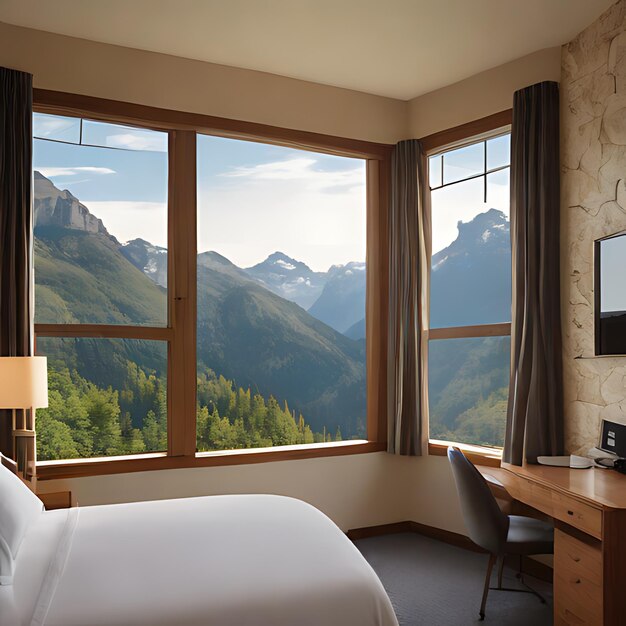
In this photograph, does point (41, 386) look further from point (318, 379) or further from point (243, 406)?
point (318, 379)

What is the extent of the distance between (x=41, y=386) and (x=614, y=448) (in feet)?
9.33

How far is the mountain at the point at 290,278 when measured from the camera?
4.91 m

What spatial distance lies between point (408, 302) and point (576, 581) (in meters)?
2.20

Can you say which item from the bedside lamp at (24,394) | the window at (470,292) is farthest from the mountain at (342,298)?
the bedside lamp at (24,394)

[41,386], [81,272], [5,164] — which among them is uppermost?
[5,164]

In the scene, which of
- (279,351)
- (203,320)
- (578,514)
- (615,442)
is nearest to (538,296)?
(615,442)

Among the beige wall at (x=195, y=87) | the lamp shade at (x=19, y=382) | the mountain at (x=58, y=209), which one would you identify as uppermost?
the beige wall at (x=195, y=87)

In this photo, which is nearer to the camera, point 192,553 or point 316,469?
point 192,553

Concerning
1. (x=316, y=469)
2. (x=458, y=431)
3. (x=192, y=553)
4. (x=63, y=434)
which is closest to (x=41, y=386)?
(x=63, y=434)

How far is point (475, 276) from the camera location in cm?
450

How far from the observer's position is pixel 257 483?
4156 mm

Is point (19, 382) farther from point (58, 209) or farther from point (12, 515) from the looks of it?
point (58, 209)

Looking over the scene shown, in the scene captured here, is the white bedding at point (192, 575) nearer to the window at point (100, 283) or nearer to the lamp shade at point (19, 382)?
the lamp shade at point (19, 382)

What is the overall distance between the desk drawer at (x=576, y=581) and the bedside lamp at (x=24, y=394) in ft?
8.09
